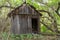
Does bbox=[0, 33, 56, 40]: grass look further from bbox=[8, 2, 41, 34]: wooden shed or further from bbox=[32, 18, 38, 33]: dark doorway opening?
bbox=[32, 18, 38, 33]: dark doorway opening

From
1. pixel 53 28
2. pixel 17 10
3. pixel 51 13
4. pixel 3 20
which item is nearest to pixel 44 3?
pixel 51 13

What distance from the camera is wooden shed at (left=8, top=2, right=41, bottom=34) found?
9.66 metres

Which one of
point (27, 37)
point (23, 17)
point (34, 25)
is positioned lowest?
point (27, 37)

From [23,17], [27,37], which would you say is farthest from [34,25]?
[27,37]

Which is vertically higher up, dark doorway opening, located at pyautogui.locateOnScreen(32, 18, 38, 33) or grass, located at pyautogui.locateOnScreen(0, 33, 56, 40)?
dark doorway opening, located at pyautogui.locateOnScreen(32, 18, 38, 33)

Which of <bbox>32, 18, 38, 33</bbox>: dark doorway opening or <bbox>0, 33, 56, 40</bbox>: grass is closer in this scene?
<bbox>0, 33, 56, 40</bbox>: grass

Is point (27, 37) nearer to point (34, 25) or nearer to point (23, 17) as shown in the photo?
point (23, 17)

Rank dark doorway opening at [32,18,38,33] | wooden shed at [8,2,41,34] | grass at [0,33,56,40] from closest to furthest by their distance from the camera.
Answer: grass at [0,33,56,40], wooden shed at [8,2,41,34], dark doorway opening at [32,18,38,33]

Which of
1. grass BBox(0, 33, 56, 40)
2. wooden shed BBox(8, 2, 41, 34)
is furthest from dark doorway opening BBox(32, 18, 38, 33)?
grass BBox(0, 33, 56, 40)

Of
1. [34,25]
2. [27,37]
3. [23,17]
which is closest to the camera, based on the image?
[27,37]

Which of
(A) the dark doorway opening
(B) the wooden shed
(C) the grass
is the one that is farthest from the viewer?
(A) the dark doorway opening

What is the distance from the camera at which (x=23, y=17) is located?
32.0 ft

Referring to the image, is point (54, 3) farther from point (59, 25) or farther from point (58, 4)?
point (59, 25)

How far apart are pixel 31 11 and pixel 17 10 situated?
65cm
